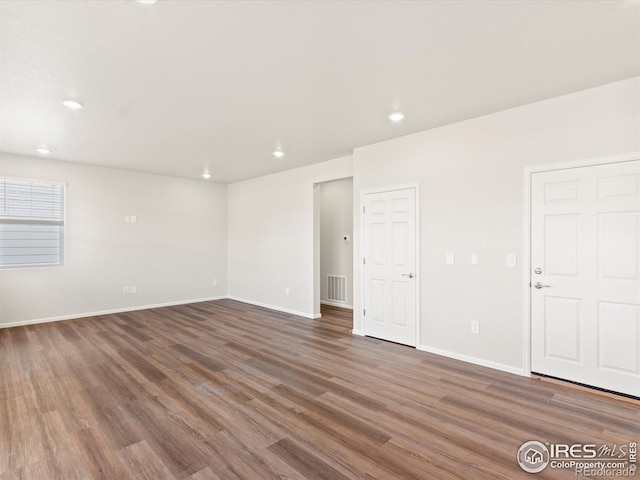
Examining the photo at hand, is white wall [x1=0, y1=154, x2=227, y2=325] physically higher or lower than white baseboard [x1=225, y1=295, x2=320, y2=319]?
higher

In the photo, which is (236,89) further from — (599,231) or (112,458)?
(599,231)

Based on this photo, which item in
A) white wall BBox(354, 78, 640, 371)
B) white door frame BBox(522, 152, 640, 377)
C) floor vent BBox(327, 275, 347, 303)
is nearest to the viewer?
white wall BBox(354, 78, 640, 371)

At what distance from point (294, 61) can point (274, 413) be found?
2719 millimetres

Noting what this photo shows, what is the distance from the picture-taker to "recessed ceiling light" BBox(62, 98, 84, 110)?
3115 millimetres

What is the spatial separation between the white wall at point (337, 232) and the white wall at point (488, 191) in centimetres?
266

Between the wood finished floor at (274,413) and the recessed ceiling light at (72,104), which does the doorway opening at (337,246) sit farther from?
the recessed ceiling light at (72,104)

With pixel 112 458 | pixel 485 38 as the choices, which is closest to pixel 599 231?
pixel 485 38

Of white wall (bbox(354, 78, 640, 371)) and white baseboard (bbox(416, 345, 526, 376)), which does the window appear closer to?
white wall (bbox(354, 78, 640, 371))

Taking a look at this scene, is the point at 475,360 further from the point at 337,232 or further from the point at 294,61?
the point at 337,232

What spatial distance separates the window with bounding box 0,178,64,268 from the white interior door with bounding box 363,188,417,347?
17.2 ft

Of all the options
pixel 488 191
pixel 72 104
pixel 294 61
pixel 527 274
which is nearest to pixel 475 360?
pixel 527 274

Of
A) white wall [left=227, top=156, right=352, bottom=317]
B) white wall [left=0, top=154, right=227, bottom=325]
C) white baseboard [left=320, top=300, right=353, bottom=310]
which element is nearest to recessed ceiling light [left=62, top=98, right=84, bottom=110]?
white wall [left=0, top=154, right=227, bottom=325]

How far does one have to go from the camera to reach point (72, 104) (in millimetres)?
3180

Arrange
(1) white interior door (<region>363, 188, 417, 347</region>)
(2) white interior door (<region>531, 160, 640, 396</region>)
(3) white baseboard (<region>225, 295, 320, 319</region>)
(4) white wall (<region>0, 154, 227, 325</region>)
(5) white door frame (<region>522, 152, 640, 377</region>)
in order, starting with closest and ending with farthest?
(2) white interior door (<region>531, 160, 640, 396</region>)
(5) white door frame (<region>522, 152, 640, 377</region>)
(1) white interior door (<region>363, 188, 417, 347</region>)
(4) white wall (<region>0, 154, 227, 325</region>)
(3) white baseboard (<region>225, 295, 320, 319</region>)
